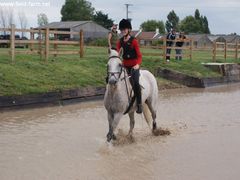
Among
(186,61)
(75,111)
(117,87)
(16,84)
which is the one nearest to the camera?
(117,87)

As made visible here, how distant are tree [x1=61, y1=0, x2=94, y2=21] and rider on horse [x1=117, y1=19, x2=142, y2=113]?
94.7 metres

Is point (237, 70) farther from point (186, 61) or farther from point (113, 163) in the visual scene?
point (113, 163)

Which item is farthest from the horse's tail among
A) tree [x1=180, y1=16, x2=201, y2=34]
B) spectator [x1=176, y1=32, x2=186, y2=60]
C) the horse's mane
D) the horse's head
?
tree [x1=180, y1=16, x2=201, y2=34]

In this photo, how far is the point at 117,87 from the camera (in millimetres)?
8742

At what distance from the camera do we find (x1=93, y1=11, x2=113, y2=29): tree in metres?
100

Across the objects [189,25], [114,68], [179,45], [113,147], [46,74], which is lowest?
[113,147]

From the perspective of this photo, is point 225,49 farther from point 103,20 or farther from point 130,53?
point 103,20


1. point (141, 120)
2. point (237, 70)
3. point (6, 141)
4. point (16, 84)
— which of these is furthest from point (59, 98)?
point (237, 70)

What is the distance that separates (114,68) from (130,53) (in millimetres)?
883

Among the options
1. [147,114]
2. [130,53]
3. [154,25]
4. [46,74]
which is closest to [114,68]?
[130,53]

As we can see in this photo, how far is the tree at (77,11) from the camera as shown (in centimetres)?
10306

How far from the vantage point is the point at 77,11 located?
105062 millimetres

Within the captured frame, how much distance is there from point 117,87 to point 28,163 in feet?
7.32

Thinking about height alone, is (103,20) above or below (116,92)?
above
